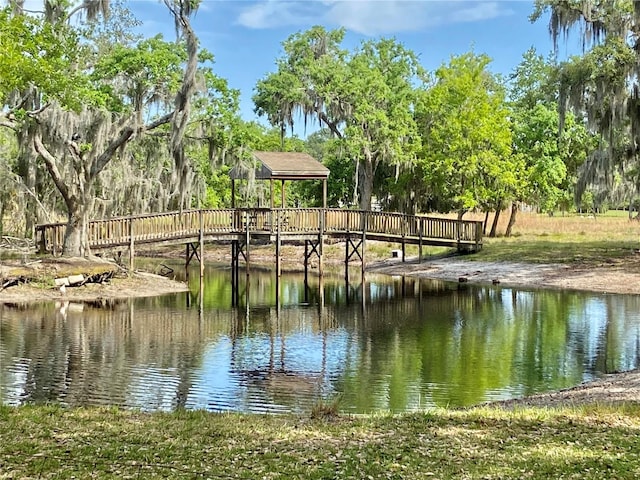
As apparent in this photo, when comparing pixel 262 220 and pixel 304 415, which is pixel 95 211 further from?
pixel 304 415

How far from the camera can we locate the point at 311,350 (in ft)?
49.9

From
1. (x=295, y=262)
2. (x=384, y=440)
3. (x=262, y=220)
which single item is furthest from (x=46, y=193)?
(x=384, y=440)

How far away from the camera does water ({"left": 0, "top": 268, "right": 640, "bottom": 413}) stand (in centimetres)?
1100

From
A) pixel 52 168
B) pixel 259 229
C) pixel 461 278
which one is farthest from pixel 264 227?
pixel 52 168

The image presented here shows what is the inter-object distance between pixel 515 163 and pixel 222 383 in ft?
97.4

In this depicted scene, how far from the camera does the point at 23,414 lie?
7.97 meters

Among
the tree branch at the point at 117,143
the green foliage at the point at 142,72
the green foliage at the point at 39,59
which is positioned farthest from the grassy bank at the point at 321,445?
the green foliage at the point at 142,72

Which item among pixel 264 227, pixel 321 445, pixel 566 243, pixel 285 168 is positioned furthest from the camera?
pixel 566 243

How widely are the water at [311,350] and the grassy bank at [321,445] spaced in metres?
2.13

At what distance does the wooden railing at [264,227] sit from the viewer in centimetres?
2677

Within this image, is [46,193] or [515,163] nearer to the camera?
[46,193]

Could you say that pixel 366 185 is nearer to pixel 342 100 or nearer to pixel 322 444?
pixel 342 100

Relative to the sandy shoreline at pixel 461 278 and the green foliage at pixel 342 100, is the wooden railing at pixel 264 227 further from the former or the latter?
the green foliage at pixel 342 100

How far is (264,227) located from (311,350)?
15.0m
